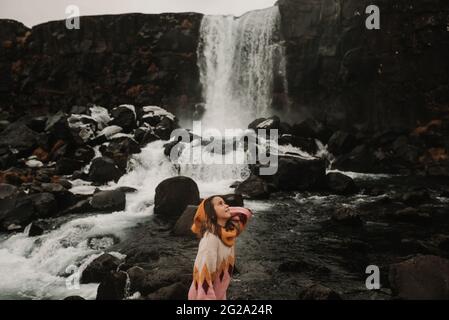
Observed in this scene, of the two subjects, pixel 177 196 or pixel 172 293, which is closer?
pixel 172 293

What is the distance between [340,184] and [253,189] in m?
4.25

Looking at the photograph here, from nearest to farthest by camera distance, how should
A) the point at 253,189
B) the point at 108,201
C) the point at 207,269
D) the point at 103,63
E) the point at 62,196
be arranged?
the point at 207,269
the point at 108,201
the point at 62,196
the point at 253,189
the point at 103,63

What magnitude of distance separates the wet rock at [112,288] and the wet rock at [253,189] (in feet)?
30.6

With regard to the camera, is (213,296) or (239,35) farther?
(239,35)

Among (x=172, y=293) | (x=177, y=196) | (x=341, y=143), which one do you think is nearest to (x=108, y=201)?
(x=177, y=196)

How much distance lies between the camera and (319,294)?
7066mm

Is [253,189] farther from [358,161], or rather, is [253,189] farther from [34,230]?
[358,161]

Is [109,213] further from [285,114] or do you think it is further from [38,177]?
[285,114]

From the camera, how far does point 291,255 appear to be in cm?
1054

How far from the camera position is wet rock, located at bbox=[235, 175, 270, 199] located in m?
16.9

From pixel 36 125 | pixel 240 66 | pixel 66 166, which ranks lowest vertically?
pixel 66 166

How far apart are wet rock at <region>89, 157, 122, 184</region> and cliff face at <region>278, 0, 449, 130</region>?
16237 mm
